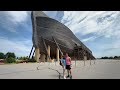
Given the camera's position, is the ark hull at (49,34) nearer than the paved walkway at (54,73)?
No

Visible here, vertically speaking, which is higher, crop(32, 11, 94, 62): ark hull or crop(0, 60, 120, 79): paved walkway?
crop(32, 11, 94, 62): ark hull

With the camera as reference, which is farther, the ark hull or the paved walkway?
the ark hull

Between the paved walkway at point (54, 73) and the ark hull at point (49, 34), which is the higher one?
the ark hull at point (49, 34)

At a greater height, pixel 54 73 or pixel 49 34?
pixel 49 34

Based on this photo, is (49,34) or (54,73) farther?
(49,34)
